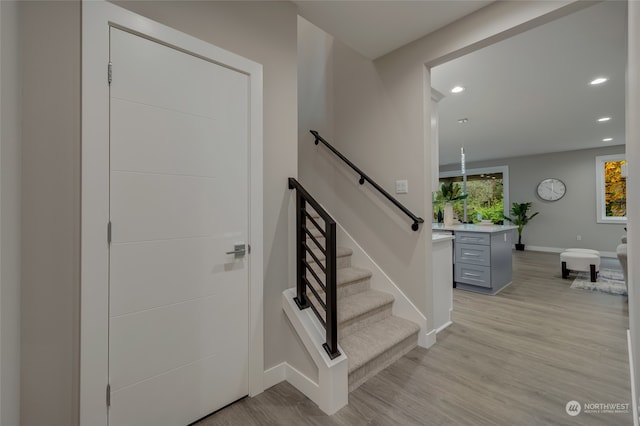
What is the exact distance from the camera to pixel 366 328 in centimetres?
215

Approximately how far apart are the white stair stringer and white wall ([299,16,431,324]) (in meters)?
1.05

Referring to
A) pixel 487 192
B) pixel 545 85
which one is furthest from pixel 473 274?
pixel 487 192

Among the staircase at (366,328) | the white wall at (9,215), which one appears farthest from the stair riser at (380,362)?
the white wall at (9,215)

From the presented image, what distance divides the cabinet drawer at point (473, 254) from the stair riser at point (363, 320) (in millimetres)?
2076

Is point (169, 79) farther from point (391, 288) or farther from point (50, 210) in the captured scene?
point (391, 288)

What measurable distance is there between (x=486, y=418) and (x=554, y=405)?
48cm

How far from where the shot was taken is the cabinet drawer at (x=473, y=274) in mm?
3623

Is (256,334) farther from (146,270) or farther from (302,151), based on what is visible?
(302,151)

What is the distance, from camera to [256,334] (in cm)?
167

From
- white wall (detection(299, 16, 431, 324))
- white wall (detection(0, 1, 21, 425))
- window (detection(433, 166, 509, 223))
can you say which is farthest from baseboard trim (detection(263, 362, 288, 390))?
window (detection(433, 166, 509, 223))

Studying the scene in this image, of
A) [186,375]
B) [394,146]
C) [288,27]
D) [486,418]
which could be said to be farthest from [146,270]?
[394,146]

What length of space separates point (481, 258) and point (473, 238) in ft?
0.98

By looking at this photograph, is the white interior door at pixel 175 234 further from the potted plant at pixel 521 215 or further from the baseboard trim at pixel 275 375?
the potted plant at pixel 521 215

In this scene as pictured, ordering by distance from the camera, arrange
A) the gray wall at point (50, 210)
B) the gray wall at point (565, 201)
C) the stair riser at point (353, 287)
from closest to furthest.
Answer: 1. the gray wall at point (50, 210)
2. the stair riser at point (353, 287)
3. the gray wall at point (565, 201)
